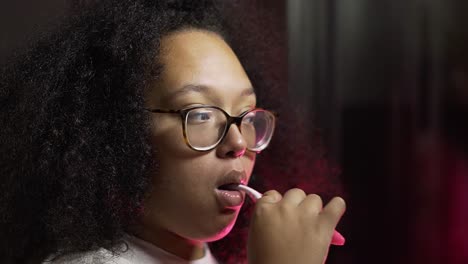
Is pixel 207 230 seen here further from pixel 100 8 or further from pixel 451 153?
pixel 451 153

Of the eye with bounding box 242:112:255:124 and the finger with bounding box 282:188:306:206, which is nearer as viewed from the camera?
the finger with bounding box 282:188:306:206

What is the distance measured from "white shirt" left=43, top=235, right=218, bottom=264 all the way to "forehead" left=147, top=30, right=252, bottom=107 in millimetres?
268

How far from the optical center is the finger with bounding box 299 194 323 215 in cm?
113

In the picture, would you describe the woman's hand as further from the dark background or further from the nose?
the dark background

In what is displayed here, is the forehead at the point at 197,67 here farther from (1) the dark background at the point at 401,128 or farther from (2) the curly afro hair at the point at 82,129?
(1) the dark background at the point at 401,128

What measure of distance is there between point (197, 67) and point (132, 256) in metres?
0.35

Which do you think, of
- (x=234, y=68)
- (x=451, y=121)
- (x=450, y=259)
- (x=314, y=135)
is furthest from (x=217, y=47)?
(x=450, y=259)

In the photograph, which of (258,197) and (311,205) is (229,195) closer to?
(258,197)

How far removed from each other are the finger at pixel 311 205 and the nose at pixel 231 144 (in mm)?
151

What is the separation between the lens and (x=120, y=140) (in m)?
1.21

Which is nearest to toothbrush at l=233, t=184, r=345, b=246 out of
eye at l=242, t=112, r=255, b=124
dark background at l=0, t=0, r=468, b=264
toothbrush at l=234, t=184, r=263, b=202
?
toothbrush at l=234, t=184, r=263, b=202


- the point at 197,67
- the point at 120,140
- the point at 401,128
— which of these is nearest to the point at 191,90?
the point at 197,67

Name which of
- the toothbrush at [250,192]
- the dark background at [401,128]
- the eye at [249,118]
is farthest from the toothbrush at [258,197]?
the dark background at [401,128]

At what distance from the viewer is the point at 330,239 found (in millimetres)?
1136
